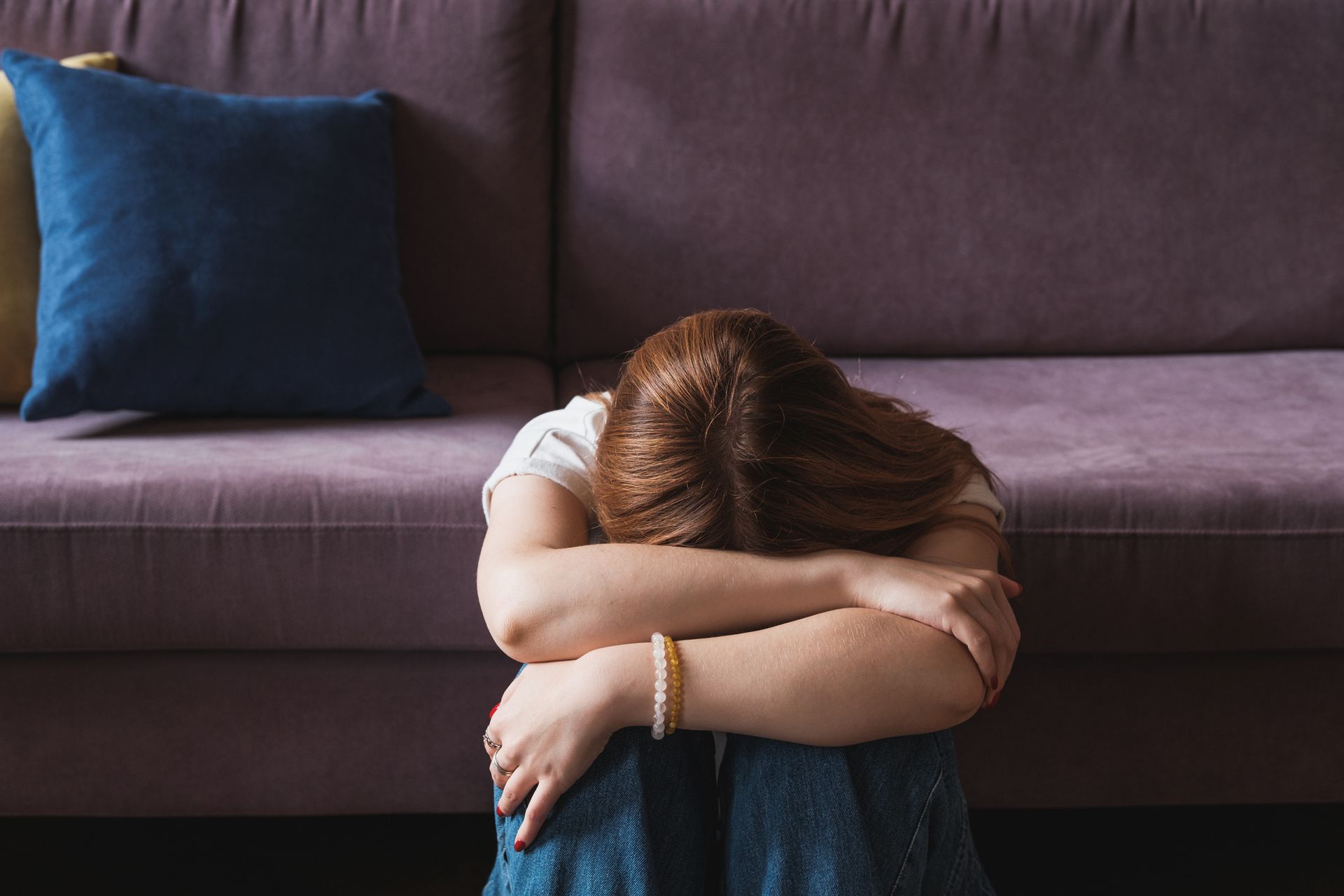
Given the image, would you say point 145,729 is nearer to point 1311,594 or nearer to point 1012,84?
point 1311,594

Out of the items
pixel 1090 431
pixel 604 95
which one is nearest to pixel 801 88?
pixel 604 95

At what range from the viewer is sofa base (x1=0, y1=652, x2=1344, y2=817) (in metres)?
1.16

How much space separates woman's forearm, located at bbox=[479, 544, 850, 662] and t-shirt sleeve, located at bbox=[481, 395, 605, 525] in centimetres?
13

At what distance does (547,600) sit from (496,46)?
1059 millimetres

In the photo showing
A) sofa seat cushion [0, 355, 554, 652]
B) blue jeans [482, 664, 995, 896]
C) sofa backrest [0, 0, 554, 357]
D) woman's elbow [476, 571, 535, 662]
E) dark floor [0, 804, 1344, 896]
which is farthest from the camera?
sofa backrest [0, 0, 554, 357]

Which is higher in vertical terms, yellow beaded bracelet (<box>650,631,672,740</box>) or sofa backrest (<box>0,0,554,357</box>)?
sofa backrest (<box>0,0,554,357</box>)

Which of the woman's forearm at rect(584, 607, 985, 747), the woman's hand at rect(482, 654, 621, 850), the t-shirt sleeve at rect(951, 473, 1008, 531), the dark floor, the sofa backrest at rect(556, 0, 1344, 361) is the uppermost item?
the sofa backrest at rect(556, 0, 1344, 361)

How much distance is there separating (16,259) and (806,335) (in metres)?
1.10

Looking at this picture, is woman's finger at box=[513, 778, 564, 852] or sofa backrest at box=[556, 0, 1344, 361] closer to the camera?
woman's finger at box=[513, 778, 564, 852]

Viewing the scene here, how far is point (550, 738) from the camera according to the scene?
77 cm

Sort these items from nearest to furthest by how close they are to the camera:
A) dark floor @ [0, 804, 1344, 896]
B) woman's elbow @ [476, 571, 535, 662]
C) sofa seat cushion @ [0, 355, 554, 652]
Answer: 1. woman's elbow @ [476, 571, 535, 662]
2. sofa seat cushion @ [0, 355, 554, 652]
3. dark floor @ [0, 804, 1344, 896]

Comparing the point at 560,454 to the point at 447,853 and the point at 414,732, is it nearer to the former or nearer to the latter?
the point at 414,732

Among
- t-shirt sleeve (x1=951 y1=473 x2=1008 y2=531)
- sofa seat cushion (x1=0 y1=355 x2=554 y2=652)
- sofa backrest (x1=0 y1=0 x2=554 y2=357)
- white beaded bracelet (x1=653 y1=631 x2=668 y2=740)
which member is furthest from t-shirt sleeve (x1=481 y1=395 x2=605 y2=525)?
sofa backrest (x1=0 y1=0 x2=554 y2=357)

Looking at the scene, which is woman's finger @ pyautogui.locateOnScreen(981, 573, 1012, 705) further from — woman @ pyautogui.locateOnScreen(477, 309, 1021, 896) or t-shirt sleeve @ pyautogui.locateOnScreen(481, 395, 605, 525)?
t-shirt sleeve @ pyautogui.locateOnScreen(481, 395, 605, 525)
